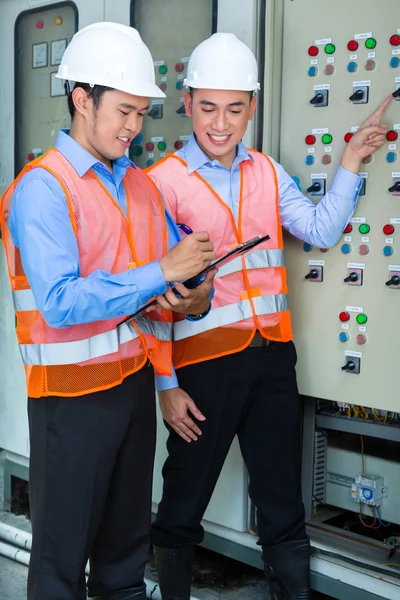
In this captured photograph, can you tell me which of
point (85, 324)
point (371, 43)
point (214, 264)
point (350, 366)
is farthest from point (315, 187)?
point (85, 324)

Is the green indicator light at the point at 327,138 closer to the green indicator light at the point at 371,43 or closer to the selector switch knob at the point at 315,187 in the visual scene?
the selector switch knob at the point at 315,187

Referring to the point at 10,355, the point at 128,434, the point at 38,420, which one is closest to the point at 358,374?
the point at 128,434

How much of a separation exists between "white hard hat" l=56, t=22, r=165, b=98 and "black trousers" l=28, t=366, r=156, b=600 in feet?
2.40

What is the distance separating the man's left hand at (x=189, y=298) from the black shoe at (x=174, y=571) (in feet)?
2.89

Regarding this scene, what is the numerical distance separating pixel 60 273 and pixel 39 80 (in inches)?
72.1

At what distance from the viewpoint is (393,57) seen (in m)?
2.27

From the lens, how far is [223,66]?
2.20 m

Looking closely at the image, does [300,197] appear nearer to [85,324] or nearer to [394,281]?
[394,281]

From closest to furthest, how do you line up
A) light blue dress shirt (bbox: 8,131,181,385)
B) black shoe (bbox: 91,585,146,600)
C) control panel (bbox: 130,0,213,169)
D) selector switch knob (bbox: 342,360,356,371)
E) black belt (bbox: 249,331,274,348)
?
light blue dress shirt (bbox: 8,131,181,385)
black shoe (bbox: 91,585,146,600)
black belt (bbox: 249,331,274,348)
selector switch knob (bbox: 342,360,356,371)
control panel (bbox: 130,0,213,169)

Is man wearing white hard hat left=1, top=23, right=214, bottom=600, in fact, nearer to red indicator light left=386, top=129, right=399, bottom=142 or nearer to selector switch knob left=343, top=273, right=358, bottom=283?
selector switch knob left=343, top=273, right=358, bottom=283

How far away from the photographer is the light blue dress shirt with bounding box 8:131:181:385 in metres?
1.71

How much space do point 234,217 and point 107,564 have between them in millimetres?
1069

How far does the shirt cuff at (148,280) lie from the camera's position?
68.7 inches

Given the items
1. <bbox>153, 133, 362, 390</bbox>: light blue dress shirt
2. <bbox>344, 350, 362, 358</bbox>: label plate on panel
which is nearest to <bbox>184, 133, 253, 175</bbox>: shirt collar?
<bbox>153, 133, 362, 390</bbox>: light blue dress shirt
